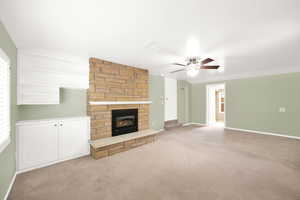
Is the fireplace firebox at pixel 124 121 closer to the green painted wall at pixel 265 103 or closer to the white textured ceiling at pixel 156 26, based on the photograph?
the white textured ceiling at pixel 156 26

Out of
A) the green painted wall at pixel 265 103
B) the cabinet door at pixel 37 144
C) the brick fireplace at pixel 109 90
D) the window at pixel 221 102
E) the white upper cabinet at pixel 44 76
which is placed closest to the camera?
the cabinet door at pixel 37 144

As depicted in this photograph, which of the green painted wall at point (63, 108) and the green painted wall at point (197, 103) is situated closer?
A: the green painted wall at point (63, 108)

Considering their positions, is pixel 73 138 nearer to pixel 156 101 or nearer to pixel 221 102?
pixel 156 101

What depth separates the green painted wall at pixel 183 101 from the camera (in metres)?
6.29

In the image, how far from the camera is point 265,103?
15.4 ft

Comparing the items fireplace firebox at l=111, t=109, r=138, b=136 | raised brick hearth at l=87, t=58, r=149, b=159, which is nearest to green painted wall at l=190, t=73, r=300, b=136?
raised brick hearth at l=87, t=58, r=149, b=159

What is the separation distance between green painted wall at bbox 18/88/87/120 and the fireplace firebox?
31.9 inches

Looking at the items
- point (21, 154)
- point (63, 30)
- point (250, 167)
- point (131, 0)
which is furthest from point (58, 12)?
point (250, 167)

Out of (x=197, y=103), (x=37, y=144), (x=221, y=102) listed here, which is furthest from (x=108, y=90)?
(x=221, y=102)

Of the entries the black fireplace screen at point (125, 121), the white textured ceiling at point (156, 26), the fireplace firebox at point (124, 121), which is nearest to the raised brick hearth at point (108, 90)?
the fireplace firebox at point (124, 121)

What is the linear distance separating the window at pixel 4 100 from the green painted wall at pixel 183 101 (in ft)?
18.3

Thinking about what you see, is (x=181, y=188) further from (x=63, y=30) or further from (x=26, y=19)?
(x=26, y=19)

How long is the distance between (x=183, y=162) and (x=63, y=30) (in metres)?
3.15

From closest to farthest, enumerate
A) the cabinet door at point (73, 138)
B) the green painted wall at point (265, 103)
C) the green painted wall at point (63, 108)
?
the green painted wall at point (63, 108) → the cabinet door at point (73, 138) → the green painted wall at point (265, 103)
